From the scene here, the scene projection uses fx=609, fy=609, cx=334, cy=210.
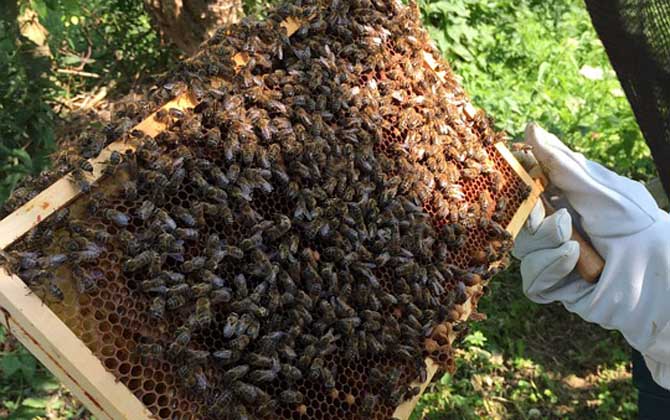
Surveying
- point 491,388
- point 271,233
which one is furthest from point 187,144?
point 491,388

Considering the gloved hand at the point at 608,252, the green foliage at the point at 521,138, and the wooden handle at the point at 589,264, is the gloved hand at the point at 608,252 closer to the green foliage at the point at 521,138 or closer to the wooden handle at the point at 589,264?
the wooden handle at the point at 589,264

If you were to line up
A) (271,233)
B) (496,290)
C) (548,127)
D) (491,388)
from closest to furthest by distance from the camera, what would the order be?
(271,233), (491,388), (496,290), (548,127)

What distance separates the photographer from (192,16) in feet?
16.3

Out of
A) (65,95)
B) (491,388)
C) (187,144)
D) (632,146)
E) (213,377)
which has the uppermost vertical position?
(187,144)

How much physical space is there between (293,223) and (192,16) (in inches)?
126

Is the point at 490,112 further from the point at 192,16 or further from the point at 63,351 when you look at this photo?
the point at 63,351

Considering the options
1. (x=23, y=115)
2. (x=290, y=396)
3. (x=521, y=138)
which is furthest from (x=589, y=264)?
(x=23, y=115)

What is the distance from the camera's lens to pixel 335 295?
2369 mm

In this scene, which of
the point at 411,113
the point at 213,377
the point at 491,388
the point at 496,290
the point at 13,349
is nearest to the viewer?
the point at 213,377

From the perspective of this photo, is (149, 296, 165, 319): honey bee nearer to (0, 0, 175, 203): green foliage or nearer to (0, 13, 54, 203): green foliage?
(0, 0, 175, 203): green foliage

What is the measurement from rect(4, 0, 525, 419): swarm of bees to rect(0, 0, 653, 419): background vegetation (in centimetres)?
162

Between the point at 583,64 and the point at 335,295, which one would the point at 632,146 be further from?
the point at 335,295

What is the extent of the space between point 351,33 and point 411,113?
0.49m

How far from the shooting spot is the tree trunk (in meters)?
4.86
